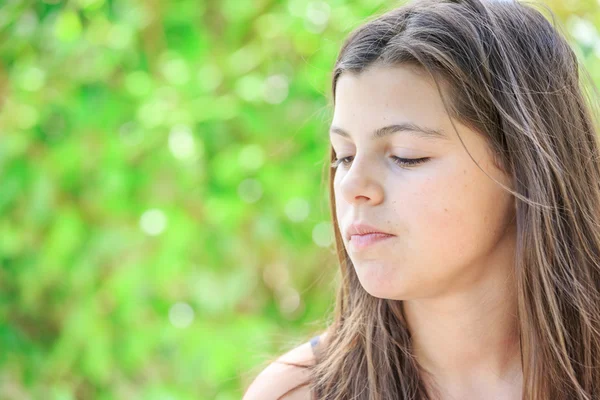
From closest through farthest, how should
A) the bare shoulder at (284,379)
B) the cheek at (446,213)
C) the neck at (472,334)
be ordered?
the cheek at (446,213) → the neck at (472,334) → the bare shoulder at (284,379)

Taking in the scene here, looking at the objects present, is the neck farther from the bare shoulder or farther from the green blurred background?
the green blurred background

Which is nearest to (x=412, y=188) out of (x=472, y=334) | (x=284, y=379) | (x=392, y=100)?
(x=392, y=100)

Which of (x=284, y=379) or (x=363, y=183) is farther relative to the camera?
(x=284, y=379)

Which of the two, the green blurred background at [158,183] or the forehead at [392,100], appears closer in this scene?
the forehead at [392,100]

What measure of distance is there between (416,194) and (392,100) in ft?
0.40

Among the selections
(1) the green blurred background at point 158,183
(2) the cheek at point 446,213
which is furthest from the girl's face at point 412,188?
(1) the green blurred background at point 158,183

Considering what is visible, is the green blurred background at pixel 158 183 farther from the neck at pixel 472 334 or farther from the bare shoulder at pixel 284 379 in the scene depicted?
the neck at pixel 472 334

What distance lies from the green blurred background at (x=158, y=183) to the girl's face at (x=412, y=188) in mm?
697

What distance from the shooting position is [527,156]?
3.24 feet

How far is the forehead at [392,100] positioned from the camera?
95 centimetres

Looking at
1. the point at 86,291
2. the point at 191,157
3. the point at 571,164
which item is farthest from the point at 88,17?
the point at 571,164

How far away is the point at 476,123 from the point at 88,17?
0.95 metres

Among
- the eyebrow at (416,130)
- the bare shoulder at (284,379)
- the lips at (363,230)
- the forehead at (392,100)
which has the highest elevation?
the forehead at (392,100)

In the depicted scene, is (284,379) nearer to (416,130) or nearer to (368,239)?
(368,239)
